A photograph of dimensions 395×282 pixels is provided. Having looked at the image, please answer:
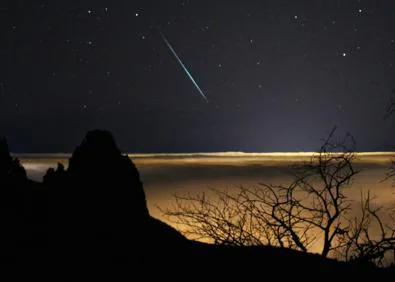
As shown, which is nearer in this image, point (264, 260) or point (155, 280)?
point (155, 280)

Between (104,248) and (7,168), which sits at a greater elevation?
(7,168)

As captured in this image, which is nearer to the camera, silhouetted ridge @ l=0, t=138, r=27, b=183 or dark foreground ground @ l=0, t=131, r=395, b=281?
dark foreground ground @ l=0, t=131, r=395, b=281

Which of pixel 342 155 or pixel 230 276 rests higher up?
pixel 342 155

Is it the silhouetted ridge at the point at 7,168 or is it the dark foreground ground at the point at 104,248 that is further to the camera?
the silhouetted ridge at the point at 7,168

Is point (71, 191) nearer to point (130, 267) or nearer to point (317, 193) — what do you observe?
point (130, 267)

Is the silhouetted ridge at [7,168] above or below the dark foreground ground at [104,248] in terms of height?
above

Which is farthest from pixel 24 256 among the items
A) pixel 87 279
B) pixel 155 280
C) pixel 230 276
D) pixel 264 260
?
pixel 264 260

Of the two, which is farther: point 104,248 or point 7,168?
point 7,168

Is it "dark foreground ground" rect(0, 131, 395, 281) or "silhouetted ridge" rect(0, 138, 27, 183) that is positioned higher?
"silhouetted ridge" rect(0, 138, 27, 183)

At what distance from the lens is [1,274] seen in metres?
10.9

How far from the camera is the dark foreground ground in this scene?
11617mm

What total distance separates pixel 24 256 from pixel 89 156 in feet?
18.7

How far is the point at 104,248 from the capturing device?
13.0 m

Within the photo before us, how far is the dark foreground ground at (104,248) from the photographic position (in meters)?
11.6
